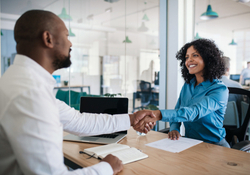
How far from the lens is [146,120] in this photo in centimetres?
179

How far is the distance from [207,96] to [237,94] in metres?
0.52

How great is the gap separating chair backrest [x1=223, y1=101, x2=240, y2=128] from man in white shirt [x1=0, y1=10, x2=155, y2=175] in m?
1.51

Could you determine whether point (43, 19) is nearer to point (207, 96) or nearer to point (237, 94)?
point (207, 96)

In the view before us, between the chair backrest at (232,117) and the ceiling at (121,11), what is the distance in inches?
55.2

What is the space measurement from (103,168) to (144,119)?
85cm

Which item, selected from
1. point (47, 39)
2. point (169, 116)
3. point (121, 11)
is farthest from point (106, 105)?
point (121, 11)

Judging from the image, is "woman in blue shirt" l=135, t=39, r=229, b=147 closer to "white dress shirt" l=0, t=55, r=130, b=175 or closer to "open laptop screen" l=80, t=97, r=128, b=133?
"open laptop screen" l=80, t=97, r=128, b=133

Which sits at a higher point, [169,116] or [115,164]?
[169,116]

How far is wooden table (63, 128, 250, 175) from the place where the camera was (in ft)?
3.63

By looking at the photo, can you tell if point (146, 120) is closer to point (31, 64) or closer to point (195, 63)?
point (195, 63)

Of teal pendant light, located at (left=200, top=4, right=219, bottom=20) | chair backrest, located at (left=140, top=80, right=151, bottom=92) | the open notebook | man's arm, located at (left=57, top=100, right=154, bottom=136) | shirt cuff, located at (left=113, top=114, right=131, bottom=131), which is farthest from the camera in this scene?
chair backrest, located at (left=140, top=80, right=151, bottom=92)

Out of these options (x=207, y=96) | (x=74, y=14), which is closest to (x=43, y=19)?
(x=207, y=96)

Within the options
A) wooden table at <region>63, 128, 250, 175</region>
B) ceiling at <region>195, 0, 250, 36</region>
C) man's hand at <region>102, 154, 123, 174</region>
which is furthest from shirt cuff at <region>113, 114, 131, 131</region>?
ceiling at <region>195, 0, 250, 36</region>

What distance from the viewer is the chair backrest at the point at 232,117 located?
213 centimetres
